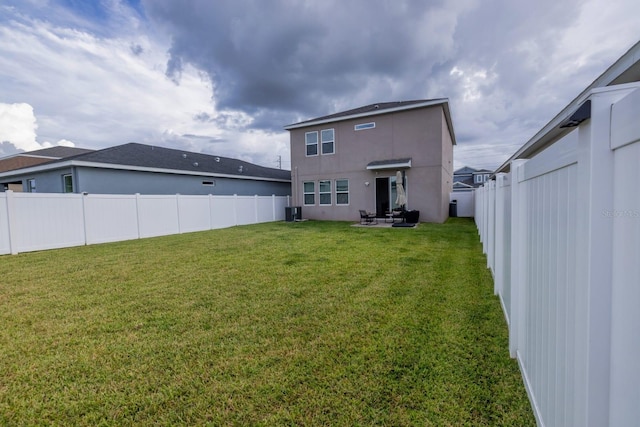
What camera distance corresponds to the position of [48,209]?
369 inches

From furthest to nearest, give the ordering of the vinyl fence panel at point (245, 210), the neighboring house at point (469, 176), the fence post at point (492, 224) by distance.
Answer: the neighboring house at point (469, 176), the vinyl fence panel at point (245, 210), the fence post at point (492, 224)

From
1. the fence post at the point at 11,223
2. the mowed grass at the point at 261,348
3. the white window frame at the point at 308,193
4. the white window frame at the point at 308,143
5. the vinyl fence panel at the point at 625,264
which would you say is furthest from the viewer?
the white window frame at the point at 308,193

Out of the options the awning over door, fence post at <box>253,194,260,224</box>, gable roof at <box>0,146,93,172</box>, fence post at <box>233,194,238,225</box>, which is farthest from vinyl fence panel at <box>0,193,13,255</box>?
gable roof at <box>0,146,93,172</box>

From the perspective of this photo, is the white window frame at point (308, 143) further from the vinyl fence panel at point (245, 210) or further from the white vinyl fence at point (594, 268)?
the white vinyl fence at point (594, 268)

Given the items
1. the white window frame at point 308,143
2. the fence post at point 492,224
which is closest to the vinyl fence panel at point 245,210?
the white window frame at point 308,143

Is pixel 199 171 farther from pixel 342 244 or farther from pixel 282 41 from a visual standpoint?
pixel 342 244

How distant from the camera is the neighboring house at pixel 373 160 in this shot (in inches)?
569

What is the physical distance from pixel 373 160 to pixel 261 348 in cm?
1412

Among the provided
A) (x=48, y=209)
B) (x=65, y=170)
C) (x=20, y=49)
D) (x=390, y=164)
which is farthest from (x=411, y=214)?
(x=65, y=170)

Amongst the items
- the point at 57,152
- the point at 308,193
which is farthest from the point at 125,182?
the point at 57,152

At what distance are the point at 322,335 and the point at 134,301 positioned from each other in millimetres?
3232

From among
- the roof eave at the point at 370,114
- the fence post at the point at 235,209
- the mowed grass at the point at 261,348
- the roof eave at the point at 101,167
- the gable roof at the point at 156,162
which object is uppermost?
the roof eave at the point at 370,114

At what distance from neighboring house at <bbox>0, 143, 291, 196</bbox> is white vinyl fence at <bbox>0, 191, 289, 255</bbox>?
14.3 feet

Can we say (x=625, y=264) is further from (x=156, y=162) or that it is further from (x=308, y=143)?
(x=156, y=162)
